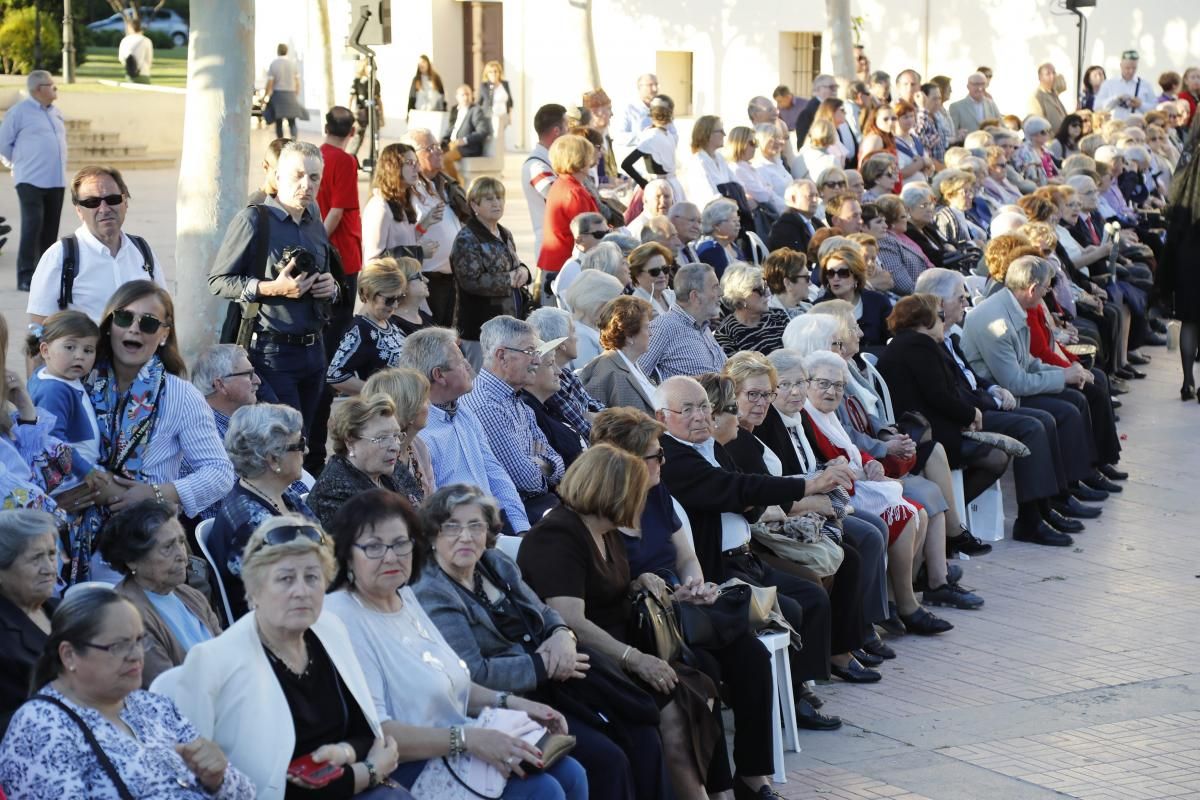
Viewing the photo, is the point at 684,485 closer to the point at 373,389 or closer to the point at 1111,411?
the point at 373,389

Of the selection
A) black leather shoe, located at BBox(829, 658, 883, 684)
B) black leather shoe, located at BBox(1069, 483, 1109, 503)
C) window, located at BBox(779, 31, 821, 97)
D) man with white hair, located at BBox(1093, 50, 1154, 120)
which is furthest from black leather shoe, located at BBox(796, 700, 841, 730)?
window, located at BBox(779, 31, 821, 97)

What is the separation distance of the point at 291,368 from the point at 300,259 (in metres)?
0.52

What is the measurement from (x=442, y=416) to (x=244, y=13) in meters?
4.13

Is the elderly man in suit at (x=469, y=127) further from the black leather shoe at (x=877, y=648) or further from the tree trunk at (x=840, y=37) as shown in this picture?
the black leather shoe at (x=877, y=648)

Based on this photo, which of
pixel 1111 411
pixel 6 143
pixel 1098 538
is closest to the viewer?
pixel 1098 538

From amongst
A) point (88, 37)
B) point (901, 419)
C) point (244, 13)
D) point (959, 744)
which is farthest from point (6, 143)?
point (88, 37)

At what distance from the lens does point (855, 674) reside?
783 centimetres

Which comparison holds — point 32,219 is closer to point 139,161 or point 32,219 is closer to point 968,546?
point 968,546

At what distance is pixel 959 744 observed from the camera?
7047 mm

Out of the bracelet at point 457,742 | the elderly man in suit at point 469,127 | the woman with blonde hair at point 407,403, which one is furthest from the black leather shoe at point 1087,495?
the elderly man in suit at point 469,127

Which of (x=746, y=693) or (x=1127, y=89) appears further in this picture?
(x=1127, y=89)

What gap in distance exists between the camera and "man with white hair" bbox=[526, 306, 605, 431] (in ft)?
25.4

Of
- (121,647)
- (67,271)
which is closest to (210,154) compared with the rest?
(67,271)

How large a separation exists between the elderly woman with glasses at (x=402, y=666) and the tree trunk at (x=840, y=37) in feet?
73.3
